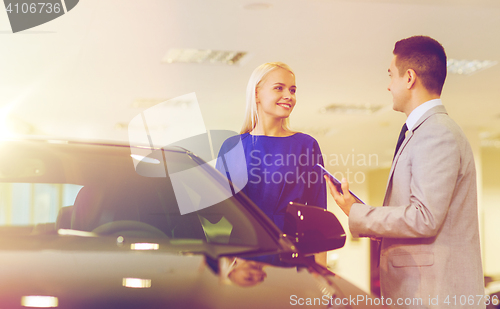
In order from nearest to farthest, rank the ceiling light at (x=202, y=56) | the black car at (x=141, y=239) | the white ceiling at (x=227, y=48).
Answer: the black car at (x=141, y=239) < the white ceiling at (x=227, y=48) < the ceiling light at (x=202, y=56)

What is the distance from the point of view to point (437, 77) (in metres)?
1.52

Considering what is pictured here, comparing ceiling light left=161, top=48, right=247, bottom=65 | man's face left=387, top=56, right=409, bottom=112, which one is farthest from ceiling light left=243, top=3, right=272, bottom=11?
man's face left=387, top=56, right=409, bottom=112

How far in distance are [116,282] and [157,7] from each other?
3.15 meters

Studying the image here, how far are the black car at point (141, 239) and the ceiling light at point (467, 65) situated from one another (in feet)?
14.3

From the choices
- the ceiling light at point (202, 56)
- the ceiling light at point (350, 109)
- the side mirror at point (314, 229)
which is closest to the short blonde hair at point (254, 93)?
the side mirror at point (314, 229)

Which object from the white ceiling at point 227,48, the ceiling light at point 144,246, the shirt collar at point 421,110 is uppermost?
the white ceiling at point 227,48

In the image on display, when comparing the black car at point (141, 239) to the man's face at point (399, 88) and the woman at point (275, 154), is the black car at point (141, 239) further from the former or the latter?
the man's face at point (399, 88)

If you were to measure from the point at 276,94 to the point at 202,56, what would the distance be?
323 cm

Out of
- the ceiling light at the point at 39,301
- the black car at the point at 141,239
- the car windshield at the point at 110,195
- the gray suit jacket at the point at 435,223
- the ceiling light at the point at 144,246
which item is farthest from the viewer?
the car windshield at the point at 110,195

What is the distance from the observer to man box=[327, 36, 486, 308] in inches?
52.7

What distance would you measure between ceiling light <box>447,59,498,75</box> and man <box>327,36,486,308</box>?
4.04 metres

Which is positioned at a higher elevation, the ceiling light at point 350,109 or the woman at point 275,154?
the ceiling light at point 350,109

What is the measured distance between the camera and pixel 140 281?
0.95m

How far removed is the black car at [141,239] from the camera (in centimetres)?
91
